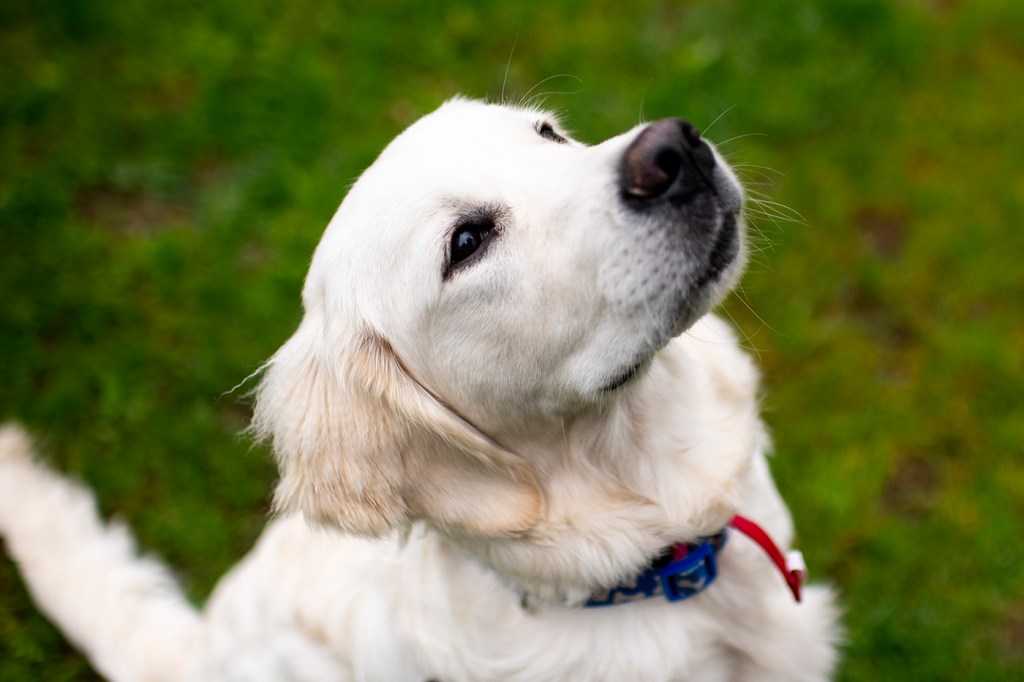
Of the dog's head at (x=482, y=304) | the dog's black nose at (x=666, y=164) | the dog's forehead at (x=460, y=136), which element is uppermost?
the dog's black nose at (x=666, y=164)

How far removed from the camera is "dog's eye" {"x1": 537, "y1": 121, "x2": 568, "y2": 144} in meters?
2.58

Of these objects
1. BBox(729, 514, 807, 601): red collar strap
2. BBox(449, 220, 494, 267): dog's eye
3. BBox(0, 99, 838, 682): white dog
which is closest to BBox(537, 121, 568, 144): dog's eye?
BBox(0, 99, 838, 682): white dog

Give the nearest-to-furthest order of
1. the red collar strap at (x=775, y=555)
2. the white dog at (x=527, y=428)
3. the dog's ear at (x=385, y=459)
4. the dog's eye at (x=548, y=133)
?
the white dog at (x=527, y=428), the dog's ear at (x=385, y=459), the red collar strap at (x=775, y=555), the dog's eye at (x=548, y=133)

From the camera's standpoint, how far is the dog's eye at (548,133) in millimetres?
2578

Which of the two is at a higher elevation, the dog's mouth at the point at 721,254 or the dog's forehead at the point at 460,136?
the dog's forehead at the point at 460,136

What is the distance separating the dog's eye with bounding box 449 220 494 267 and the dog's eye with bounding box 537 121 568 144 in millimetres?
514

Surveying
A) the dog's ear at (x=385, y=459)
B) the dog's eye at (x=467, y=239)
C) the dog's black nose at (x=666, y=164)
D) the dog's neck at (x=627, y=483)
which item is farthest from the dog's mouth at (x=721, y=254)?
the dog's ear at (x=385, y=459)

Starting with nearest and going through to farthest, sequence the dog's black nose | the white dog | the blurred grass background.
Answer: the dog's black nose, the white dog, the blurred grass background

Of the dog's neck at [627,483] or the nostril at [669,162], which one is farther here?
the dog's neck at [627,483]

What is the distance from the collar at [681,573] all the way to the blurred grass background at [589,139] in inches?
49.2

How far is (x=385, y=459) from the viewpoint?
2.20 m

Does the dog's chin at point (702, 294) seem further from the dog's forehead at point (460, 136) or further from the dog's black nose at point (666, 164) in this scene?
the dog's forehead at point (460, 136)

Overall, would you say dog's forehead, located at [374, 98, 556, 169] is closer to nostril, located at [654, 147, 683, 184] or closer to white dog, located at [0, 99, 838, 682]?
white dog, located at [0, 99, 838, 682]

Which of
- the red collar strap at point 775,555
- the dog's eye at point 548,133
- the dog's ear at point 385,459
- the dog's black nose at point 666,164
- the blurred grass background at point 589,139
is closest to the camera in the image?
the dog's black nose at point 666,164
